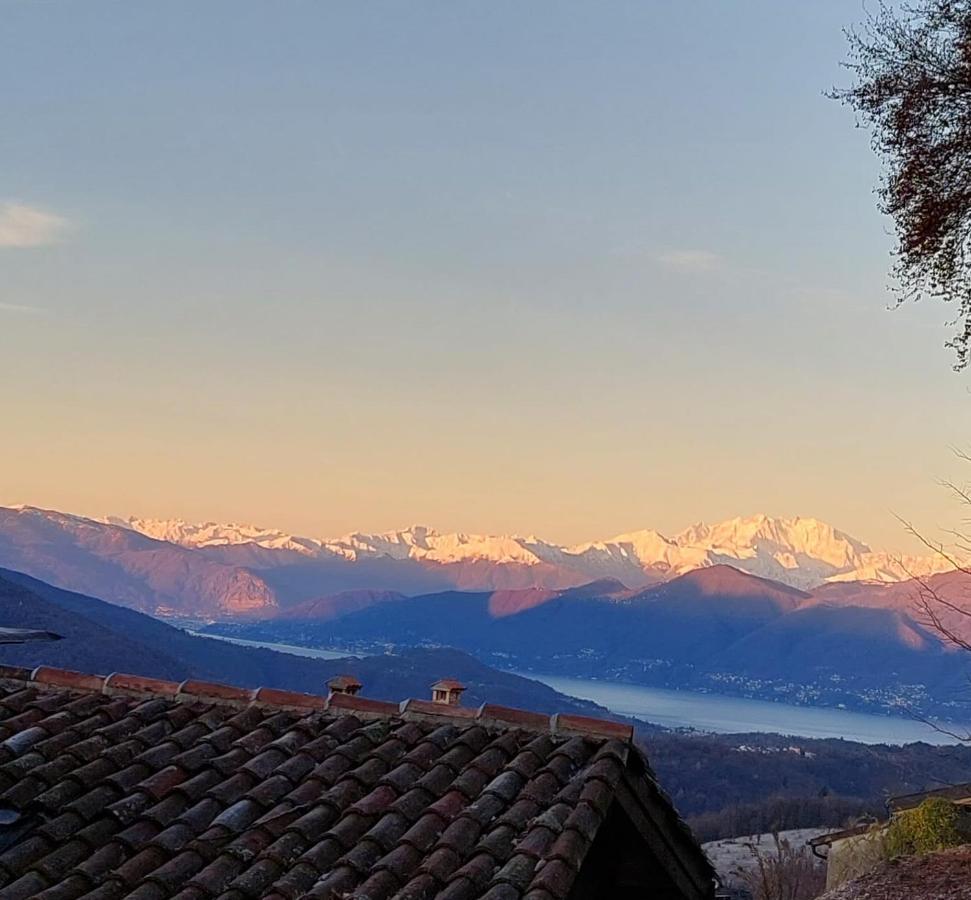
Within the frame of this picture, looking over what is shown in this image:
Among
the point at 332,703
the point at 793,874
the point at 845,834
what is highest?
the point at 332,703

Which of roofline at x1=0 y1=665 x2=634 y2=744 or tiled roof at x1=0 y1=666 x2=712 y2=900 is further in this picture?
roofline at x1=0 y1=665 x2=634 y2=744

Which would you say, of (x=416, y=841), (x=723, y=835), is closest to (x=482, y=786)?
(x=416, y=841)

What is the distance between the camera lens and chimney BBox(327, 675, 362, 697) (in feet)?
23.9

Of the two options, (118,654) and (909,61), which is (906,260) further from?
(118,654)

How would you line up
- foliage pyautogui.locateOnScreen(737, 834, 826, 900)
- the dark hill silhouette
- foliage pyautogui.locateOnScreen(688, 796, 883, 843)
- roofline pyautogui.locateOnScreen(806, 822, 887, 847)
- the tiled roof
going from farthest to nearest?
the dark hill silhouette, foliage pyautogui.locateOnScreen(688, 796, 883, 843), foliage pyautogui.locateOnScreen(737, 834, 826, 900), roofline pyautogui.locateOnScreen(806, 822, 887, 847), the tiled roof

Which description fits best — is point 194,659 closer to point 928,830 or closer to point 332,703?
point 928,830

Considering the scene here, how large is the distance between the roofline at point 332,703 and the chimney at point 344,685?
28 cm

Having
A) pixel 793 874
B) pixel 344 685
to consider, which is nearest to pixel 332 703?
pixel 344 685

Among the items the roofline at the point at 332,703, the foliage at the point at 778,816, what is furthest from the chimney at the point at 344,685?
the foliage at the point at 778,816

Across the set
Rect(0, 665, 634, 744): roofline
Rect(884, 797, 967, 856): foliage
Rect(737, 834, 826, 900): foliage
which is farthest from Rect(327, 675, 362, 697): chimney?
Rect(737, 834, 826, 900): foliage

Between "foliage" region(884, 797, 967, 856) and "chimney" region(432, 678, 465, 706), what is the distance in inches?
426

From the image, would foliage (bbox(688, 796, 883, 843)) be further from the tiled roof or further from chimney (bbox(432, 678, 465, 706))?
the tiled roof

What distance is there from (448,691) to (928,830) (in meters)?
11.3

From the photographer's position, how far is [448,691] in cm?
735
